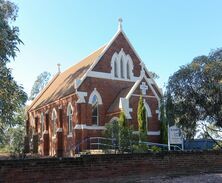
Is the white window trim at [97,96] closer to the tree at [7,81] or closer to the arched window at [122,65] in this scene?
the arched window at [122,65]

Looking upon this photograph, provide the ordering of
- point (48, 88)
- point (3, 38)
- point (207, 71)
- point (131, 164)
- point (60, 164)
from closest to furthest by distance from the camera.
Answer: point (60, 164)
point (131, 164)
point (3, 38)
point (207, 71)
point (48, 88)

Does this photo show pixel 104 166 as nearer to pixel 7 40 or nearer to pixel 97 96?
pixel 7 40

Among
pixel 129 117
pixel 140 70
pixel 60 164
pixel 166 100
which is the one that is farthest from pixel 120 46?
pixel 60 164

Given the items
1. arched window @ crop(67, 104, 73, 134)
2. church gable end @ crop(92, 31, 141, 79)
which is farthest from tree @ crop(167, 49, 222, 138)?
arched window @ crop(67, 104, 73, 134)

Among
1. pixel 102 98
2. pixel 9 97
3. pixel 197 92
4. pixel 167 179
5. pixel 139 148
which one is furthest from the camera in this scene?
pixel 102 98

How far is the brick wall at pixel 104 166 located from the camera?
12.1 m

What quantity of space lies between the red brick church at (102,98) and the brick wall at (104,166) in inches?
513

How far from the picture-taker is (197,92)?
22.0 meters

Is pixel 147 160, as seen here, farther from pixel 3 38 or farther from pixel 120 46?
pixel 120 46

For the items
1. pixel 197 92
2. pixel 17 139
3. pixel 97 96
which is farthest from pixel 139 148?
pixel 17 139

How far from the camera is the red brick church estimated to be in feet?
103

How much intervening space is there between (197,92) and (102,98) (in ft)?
41.6

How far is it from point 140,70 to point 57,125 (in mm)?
10092

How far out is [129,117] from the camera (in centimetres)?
3025
